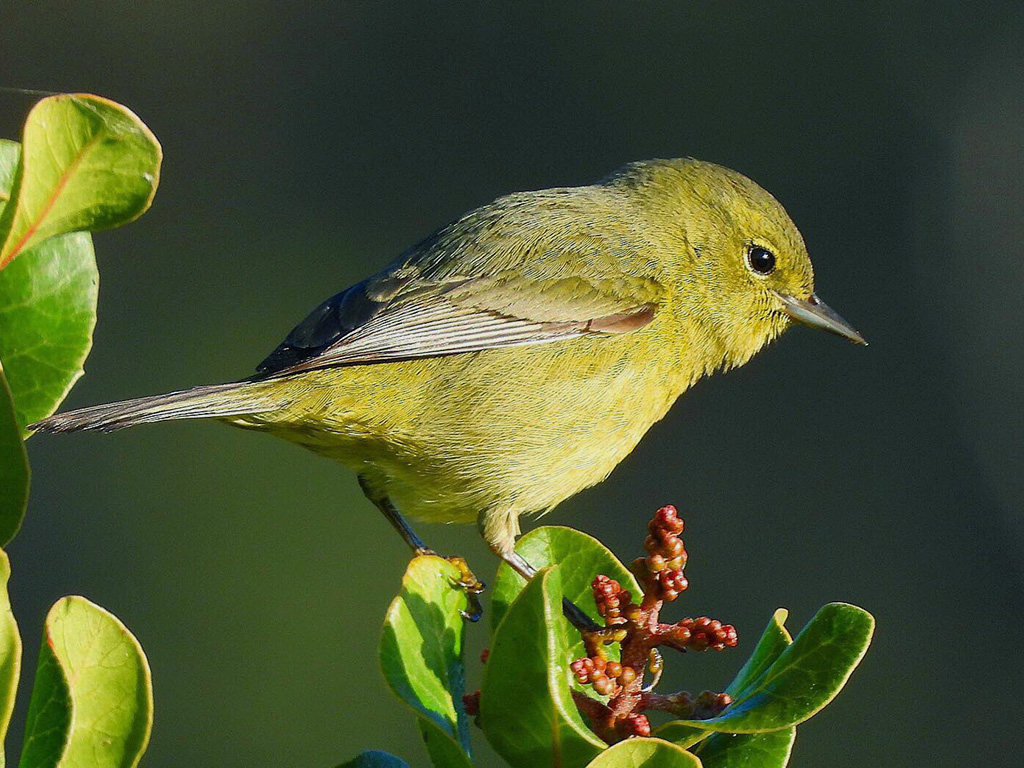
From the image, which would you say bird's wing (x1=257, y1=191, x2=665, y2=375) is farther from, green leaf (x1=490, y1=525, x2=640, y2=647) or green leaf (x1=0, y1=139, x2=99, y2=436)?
green leaf (x1=0, y1=139, x2=99, y2=436)

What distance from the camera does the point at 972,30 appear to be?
885 cm

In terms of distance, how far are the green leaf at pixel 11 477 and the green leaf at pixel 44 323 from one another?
0.90 feet

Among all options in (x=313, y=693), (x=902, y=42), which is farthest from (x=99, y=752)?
(x=902, y=42)

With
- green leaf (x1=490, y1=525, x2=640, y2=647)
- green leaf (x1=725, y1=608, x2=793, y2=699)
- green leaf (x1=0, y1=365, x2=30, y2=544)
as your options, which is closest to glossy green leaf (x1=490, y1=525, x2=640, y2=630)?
green leaf (x1=490, y1=525, x2=640, y2=647)

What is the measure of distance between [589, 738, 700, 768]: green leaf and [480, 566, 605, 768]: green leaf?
0.08 meters

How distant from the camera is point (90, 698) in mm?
1666

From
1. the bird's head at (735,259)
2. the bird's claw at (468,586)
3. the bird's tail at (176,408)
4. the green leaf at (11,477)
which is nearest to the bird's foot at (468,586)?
the bird's claw at (468,586)

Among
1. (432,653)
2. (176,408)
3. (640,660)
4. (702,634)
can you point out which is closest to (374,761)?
(432,653)

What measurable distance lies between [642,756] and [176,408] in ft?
4.27

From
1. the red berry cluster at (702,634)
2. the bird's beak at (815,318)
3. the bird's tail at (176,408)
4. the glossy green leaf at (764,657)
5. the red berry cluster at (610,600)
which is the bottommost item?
the glossy green leaf at (764,657)

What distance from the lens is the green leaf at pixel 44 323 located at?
190cm

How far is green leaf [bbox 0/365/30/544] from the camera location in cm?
163

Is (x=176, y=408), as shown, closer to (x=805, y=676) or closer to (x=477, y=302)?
(x=477, y=302)

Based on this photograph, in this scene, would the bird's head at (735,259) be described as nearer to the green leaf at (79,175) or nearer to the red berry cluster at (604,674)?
the red berry cluster at (604,674)
